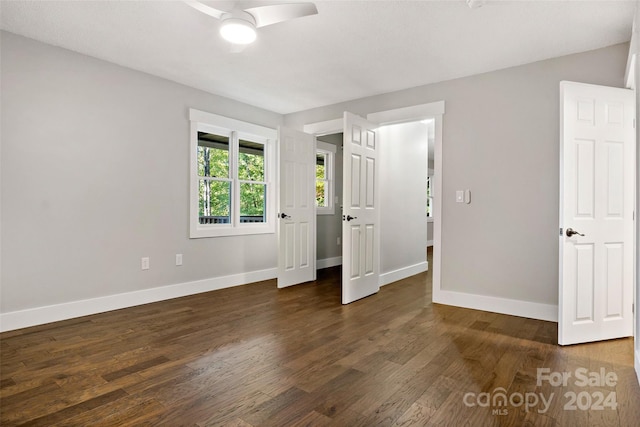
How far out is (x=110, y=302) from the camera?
350cm

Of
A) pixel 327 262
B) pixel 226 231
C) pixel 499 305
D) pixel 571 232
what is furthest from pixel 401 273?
pixel 571 232

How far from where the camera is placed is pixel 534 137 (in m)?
3.35

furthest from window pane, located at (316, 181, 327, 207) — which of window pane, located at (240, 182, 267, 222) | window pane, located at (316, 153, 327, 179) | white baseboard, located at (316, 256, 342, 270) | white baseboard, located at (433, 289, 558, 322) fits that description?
white baseboard, located at (433, 289, 558, 322)

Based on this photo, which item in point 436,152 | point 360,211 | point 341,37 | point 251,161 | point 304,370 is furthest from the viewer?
point 251,161

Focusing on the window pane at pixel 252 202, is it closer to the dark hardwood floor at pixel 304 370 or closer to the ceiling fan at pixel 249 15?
the dark hardwood floor at pixel 304 370

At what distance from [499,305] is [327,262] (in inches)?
127

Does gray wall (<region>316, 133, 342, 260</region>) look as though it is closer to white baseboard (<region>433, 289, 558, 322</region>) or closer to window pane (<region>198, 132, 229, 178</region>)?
window pane (<region>198, 132, 229, 178</region>)

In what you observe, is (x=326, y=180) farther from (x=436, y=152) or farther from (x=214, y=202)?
(x=436, y=152)

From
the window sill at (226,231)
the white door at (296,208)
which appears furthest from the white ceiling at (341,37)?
the window sill at (226,231)

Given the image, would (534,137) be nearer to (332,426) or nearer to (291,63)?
(291,63)

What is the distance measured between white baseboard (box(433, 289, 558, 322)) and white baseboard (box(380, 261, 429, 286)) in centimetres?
92

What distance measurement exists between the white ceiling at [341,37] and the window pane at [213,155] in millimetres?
812

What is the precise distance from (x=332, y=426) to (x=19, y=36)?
383 cm

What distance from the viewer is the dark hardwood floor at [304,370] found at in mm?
1742
